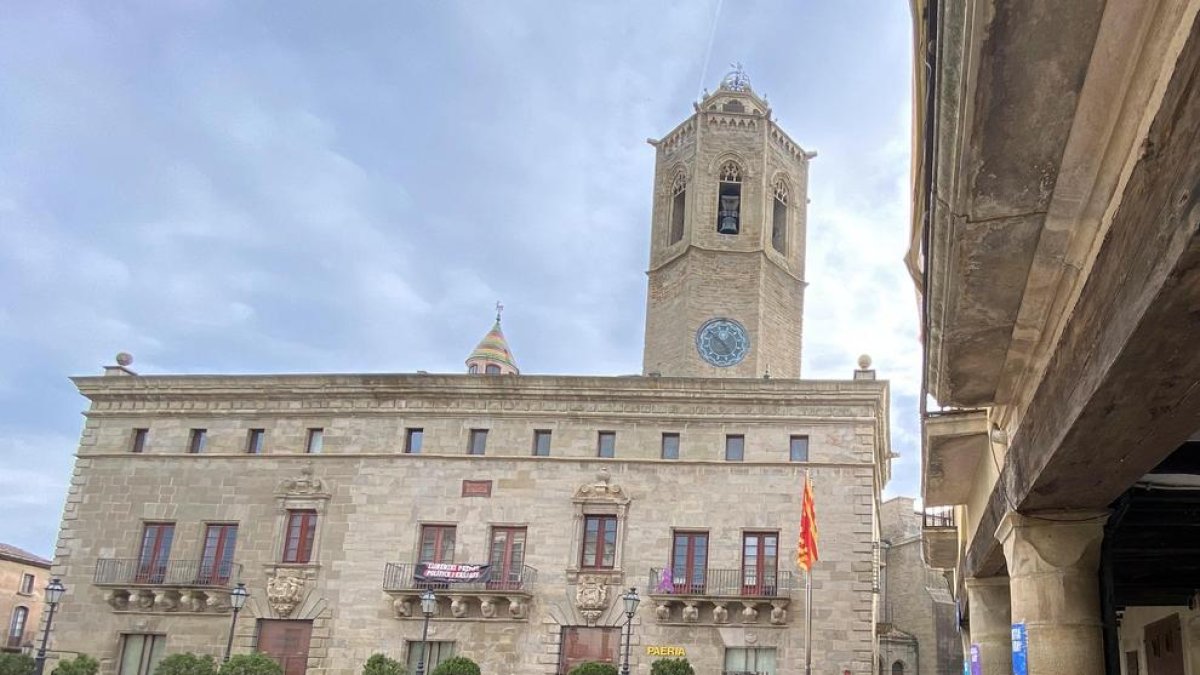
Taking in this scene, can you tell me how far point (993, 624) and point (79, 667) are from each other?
999 inches

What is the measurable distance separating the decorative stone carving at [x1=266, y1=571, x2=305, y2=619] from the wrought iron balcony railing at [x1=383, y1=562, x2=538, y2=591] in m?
2.56

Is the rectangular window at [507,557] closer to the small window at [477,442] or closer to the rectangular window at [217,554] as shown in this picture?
the small window at [477,442]

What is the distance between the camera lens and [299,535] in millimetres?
29406

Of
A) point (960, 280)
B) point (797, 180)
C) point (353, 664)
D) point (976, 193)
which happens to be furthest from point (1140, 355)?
point (797, 180)

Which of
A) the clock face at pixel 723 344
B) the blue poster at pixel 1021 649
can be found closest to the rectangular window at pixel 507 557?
the clock face at pixel 723 344

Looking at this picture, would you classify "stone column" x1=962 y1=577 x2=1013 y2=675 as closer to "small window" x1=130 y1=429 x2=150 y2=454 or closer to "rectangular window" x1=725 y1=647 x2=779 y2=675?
"rectangular window" x1=725 y1=647 x2=779 y2=675

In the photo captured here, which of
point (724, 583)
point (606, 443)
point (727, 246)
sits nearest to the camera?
point (724, 583)

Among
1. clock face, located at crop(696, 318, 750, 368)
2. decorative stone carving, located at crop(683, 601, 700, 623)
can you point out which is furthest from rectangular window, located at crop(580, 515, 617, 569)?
clock face, located at crop(696, 318, 750, 368)

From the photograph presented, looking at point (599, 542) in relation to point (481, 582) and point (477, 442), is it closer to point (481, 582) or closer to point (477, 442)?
point (481, 582)

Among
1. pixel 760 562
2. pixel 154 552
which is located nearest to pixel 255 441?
pixel 154 552

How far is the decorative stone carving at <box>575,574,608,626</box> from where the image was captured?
27125 millimetres

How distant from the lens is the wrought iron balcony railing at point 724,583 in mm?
26547

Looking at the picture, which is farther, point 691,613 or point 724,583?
point 724,583

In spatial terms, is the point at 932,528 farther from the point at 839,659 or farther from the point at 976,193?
the point at 976,193
